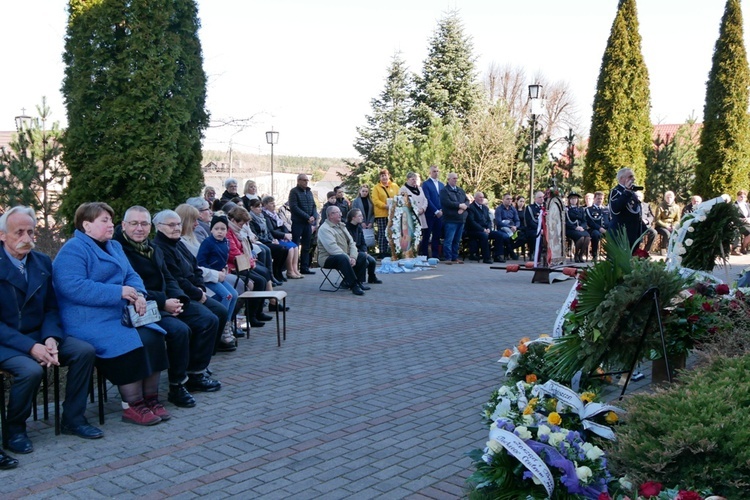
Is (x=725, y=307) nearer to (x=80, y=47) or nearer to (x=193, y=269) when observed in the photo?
(x=193, y=269)

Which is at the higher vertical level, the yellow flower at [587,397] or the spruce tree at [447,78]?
the spruce tree at [447,78]

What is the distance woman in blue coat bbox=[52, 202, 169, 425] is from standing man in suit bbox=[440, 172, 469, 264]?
1243 centimetres

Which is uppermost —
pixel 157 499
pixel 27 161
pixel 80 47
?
pixel 80 47

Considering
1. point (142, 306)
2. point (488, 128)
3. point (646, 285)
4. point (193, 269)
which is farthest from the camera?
point (488, 128)

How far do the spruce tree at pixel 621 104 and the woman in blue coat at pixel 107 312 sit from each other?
20490 mm

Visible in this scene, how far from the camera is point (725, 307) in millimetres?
5598

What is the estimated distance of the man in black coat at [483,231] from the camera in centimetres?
1825

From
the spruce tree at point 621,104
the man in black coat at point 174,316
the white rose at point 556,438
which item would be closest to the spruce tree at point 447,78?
the spruce tree at point 621,104

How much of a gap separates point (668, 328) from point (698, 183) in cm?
2158

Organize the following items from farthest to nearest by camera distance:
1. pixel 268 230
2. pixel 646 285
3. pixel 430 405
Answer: pixel 268 230 < pixel 430 405 < pixel 646 285

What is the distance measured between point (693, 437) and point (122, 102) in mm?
8738

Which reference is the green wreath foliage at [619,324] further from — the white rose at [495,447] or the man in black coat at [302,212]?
the man in black coat at [302,212]

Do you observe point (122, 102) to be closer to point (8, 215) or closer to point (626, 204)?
point (8, 215)

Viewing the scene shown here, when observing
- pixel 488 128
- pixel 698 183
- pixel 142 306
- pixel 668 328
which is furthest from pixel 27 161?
pixel 698 183
